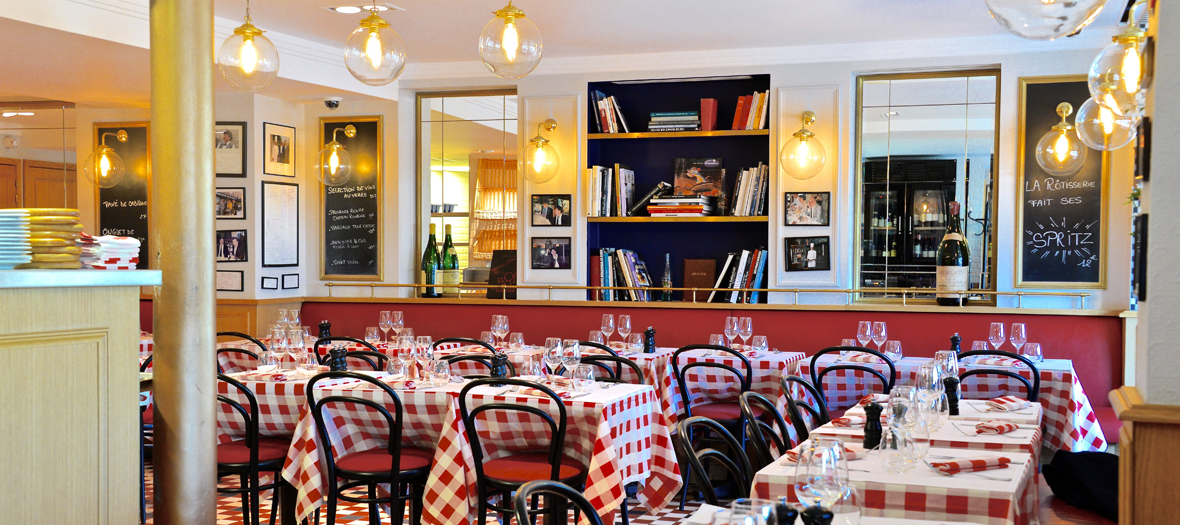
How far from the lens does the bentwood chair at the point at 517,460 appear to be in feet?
12.6

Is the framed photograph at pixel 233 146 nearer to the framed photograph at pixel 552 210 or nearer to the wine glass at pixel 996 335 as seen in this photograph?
the framed photograph at pixel 552 210

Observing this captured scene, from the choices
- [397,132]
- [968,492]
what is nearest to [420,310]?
[397,132]

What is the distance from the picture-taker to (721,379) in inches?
221

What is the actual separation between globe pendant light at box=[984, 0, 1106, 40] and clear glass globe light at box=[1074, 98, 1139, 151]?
6.65ft

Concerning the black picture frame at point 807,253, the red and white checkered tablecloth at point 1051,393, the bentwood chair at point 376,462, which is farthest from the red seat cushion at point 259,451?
the black picture frame at point 807,253

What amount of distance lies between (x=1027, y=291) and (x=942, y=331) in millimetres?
779

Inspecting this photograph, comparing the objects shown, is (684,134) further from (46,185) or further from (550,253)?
(46,185)

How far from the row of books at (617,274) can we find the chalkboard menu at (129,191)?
12.8ft

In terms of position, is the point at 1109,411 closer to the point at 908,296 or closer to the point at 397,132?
the point at 908,296

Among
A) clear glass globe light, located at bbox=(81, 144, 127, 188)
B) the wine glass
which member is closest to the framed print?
clear glass globe light, located at bbox=(81, 144, 127, 188)

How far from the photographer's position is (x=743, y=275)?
25.0ft

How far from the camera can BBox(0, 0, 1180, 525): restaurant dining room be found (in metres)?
2.62

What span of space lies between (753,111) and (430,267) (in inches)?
119

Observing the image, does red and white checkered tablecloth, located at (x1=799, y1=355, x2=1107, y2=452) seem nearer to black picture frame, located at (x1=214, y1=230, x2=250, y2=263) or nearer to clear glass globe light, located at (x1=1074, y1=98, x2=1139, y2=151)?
clear glass globe light, located at (x1=1074, y1=98, x2=1139, y2=151)
